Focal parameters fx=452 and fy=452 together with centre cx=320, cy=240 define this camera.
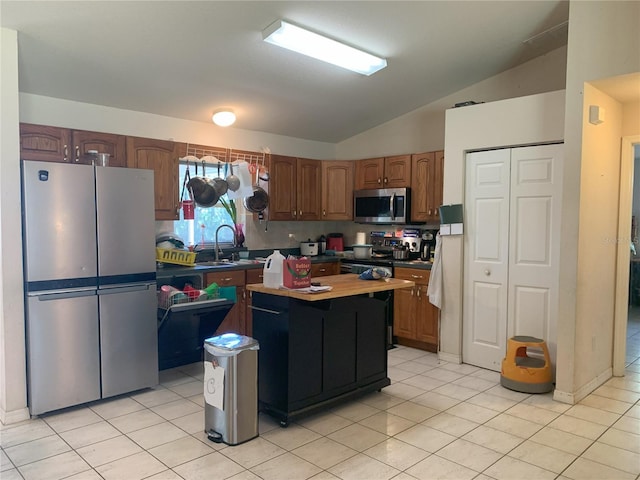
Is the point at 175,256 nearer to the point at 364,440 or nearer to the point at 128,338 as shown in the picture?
the point at 128,338

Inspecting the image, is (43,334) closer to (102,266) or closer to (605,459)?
(102,266)

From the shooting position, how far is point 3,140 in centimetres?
304

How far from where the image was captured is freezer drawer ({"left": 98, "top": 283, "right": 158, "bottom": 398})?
3.48 meters

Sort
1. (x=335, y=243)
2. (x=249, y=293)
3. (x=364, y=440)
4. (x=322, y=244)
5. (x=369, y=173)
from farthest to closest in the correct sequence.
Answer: (x=335, y=243) < (x=322, y=244) < (x=369, y=173) < (x=249, y=293) < (x=364, y=440)

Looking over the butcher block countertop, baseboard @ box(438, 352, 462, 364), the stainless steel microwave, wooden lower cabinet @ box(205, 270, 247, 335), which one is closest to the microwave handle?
the stainless steel microwave

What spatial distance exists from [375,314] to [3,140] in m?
2.94

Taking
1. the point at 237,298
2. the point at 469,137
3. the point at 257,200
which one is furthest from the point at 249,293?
the point at 469,137

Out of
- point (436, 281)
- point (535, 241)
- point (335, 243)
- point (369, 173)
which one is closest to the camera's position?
point (535, 241)

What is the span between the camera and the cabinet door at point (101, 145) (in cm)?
388

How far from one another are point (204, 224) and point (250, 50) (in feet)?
6.96

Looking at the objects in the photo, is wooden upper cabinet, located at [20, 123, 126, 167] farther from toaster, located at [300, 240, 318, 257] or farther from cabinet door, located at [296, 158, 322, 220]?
toaster, located at [300, 240, 318, 257]

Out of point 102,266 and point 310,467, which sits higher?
point 102,266

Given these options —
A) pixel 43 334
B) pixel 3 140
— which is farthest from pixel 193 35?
pixel 43 334

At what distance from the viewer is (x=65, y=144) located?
3.81 meters
